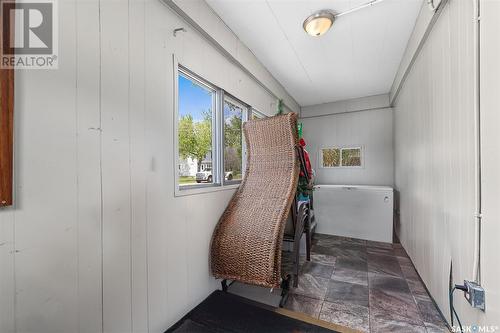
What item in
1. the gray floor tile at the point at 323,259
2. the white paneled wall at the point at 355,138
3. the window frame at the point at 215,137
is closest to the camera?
the window frame at the point at 215,137

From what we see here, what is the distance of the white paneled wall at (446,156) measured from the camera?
1.21 metres

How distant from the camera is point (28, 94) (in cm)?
88

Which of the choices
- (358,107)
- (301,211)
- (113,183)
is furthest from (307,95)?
(113,183)

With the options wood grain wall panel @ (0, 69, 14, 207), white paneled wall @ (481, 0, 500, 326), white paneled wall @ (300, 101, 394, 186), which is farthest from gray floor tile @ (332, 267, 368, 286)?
wood grain wall panel @ (0, 69, 14, 207)

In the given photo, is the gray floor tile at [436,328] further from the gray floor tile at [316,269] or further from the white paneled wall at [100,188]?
the white paneled wall at [100,188]

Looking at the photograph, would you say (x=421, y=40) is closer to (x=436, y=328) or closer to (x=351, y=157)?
(x=436, y=328)

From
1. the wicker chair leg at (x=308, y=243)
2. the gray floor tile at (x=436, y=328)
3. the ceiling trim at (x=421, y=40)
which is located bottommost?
the gray floor tile at (x=436, y=328)

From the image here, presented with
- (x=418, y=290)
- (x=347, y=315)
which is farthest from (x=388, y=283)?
(x=347, y=315)

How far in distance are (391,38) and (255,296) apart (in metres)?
3.13

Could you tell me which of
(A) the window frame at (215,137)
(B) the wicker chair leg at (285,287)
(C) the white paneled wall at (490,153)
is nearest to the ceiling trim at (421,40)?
(C) the white paneled wall at (490,153)

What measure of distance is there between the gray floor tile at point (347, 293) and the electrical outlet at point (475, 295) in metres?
0.89

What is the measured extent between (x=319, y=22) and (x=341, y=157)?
319 cm

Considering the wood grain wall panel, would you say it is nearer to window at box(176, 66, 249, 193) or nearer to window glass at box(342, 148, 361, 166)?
window at box(176, 66, 249, 193)

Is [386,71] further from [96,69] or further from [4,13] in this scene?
[4,13]
